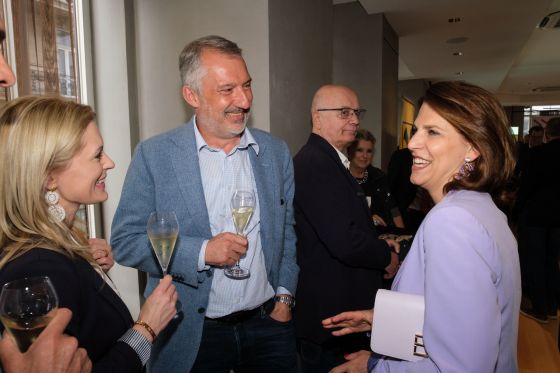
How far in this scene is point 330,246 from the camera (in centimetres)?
193

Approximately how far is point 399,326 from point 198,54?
1334 mm

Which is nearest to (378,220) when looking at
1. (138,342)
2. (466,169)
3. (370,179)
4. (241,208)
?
(370,179)

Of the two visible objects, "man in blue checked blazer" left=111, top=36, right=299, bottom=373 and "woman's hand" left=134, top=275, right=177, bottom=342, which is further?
"man in blue checked blazer" left=111, top=36, right=299, bottom=373

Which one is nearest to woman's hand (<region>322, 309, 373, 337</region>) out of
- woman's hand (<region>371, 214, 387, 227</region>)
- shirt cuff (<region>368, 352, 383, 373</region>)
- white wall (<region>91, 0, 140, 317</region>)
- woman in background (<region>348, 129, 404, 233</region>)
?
shirt cuff (<region>368, 352, 383, 373</region>)

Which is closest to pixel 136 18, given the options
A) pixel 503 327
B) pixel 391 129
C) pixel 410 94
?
pixel 503 327

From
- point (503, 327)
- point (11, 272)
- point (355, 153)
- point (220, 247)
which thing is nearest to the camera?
point (11, 272)

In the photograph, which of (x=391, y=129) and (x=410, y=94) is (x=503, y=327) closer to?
(x=391, y=129)

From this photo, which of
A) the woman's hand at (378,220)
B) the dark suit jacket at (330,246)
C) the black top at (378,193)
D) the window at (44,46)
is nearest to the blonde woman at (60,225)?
the dark suit jacket at (330,246)

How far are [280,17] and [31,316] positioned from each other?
2445 mm

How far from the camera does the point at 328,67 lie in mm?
3775

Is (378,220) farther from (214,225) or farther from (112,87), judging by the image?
(112,87)

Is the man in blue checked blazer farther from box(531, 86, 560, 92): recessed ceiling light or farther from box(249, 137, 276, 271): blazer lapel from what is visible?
box(531, 86, 560, 92): recessed ceiling light

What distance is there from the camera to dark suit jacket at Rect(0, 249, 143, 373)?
99 cm

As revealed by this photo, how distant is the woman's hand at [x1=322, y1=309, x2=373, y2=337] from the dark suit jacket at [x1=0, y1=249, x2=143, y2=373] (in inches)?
25.7
